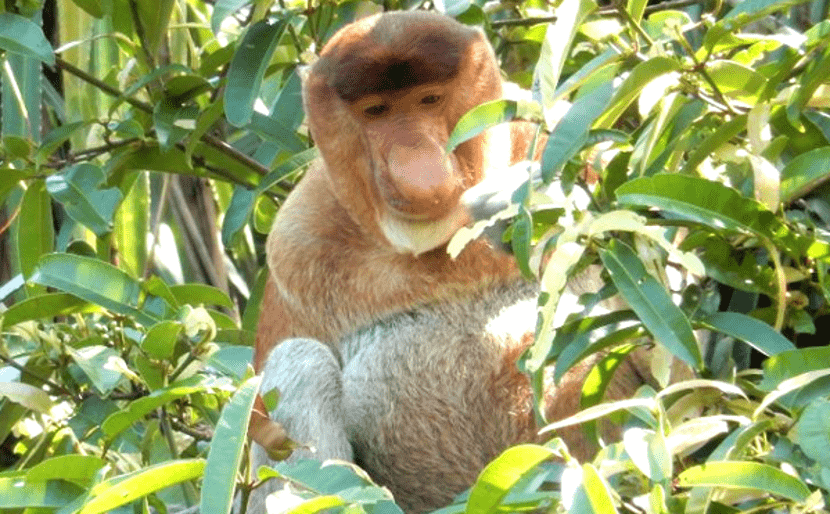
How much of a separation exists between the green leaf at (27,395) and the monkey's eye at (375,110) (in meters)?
0.95

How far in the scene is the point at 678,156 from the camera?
125 inches

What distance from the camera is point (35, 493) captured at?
300cm

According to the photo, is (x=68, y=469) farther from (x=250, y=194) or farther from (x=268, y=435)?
(x=250, y=194)

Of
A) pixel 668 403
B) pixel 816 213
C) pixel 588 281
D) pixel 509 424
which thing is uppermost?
pixel 816 213

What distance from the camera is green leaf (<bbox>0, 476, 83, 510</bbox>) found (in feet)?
9.52

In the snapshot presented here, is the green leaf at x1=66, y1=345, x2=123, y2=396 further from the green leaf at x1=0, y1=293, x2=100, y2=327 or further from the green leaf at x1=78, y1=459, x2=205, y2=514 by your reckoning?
the green leaf at x1=78, y1=459, x2=205, y2=514

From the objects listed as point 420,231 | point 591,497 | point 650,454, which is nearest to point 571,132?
point 650,454

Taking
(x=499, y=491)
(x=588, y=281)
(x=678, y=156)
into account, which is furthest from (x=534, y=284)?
(x=499, y=491)

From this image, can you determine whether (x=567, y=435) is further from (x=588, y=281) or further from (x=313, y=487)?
(x=313, y=487)

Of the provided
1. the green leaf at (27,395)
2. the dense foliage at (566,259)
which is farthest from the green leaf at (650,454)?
the green leaf at (27,395)

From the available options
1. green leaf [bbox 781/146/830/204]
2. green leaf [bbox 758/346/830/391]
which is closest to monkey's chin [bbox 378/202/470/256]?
green leaf [bbox 781/146/830/204]

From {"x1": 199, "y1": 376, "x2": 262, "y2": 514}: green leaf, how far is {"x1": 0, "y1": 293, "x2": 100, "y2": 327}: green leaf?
4.57 feet

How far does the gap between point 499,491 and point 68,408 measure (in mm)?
1819

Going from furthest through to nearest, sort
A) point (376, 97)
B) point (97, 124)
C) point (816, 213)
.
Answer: point (97, 124)
point (376, 97)
point (816, 213)
